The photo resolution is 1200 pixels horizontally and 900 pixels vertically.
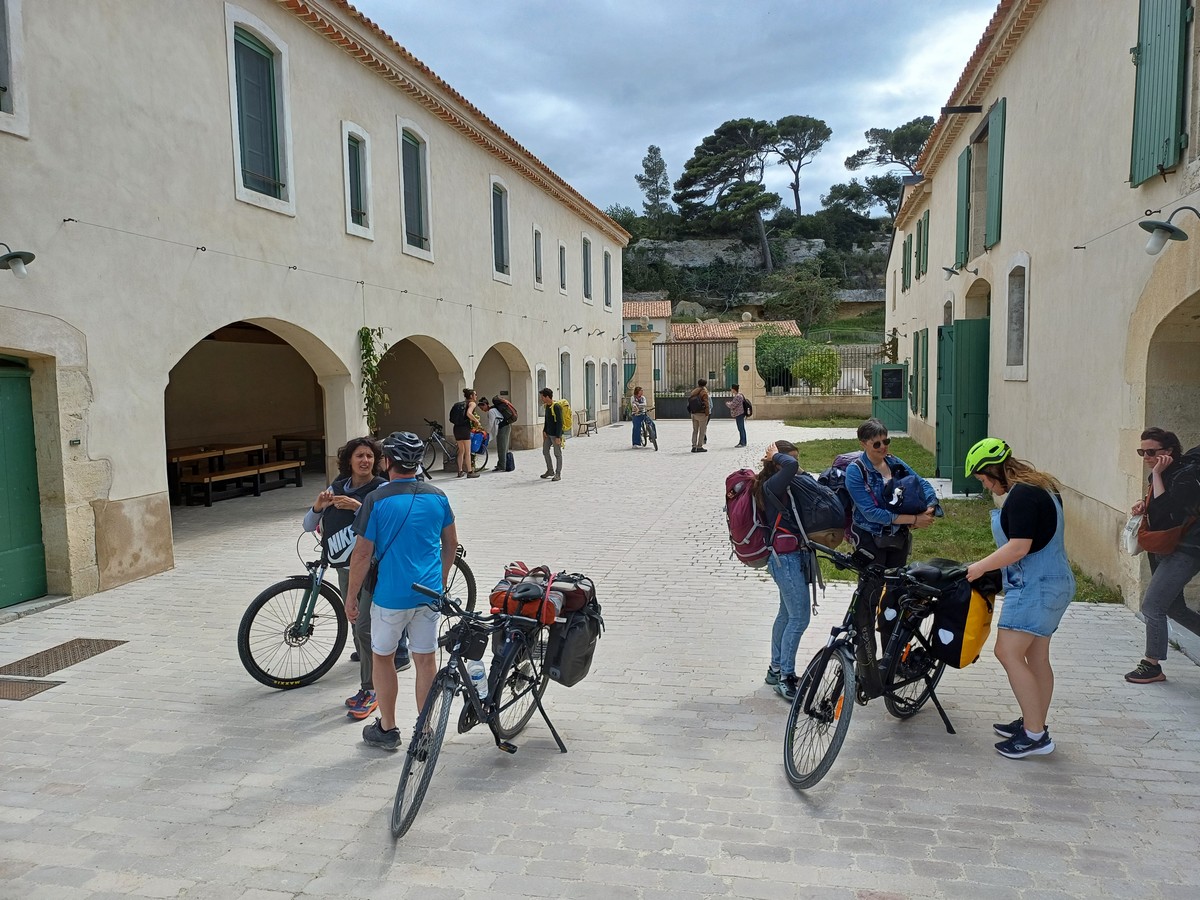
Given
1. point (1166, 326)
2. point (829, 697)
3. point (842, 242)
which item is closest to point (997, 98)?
point (1166, 326)

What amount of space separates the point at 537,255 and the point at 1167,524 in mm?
18014

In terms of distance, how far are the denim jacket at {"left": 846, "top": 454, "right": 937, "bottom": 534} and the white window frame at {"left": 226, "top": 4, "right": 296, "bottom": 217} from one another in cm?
833

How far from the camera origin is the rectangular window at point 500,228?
18609 millimetres

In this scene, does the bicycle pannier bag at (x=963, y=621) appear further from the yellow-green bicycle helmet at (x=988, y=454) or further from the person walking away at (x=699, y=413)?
the person walking away at (x=699, y=413)

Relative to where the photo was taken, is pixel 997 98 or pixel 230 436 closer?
pixel 997 98

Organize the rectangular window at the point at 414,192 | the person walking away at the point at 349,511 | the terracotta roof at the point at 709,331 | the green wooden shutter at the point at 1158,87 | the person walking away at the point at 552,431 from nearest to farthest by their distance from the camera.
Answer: the person walking away at the point at 349,511 → the green wooden shutter at the point at 1158,87 → the rectangular window at the point at 414,192 → the person walking away at the point at 552,431 → the terracotta roof at the point at 709,331

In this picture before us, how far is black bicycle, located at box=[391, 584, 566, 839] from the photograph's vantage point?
3.61 m

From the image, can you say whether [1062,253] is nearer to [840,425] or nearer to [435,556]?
[435,556]

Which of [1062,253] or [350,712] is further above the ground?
[1062,253]

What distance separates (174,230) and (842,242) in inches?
2871

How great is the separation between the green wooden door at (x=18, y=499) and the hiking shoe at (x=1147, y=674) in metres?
8.71

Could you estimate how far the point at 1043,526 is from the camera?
3.97 meters

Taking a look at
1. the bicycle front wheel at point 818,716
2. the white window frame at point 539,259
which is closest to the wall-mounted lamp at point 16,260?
the bicycle front wheel at point 818,716

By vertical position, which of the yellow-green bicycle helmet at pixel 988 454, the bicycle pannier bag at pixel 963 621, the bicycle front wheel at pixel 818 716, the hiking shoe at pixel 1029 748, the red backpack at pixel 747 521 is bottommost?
the hiking shoe at pixel 1029 748
